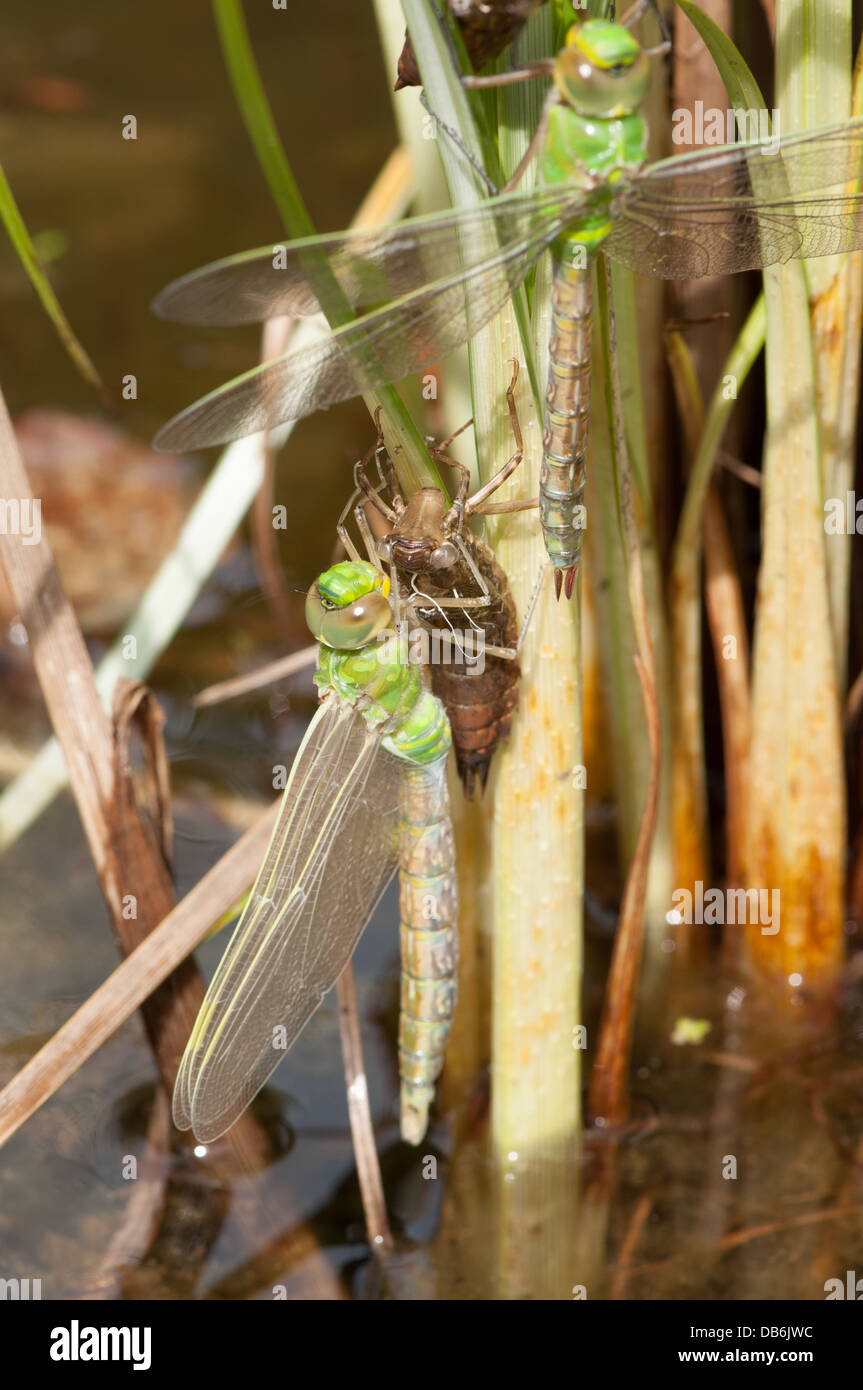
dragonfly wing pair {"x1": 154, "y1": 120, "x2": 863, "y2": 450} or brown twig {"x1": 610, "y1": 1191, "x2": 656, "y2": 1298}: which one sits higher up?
dragonfly wing pair {"x1": 154, "y1": 120, "x2": 863, "y2": 450}

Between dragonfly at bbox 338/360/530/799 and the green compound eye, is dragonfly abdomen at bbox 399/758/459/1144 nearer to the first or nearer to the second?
dragonfly at bbox 338/360/530/799

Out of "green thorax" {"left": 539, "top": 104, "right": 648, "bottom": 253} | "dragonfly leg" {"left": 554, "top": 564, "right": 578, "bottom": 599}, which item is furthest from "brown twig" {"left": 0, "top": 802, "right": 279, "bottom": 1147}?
"green thorax" {"left": 539, "top": 104, "right": 648, "bottom": 253}

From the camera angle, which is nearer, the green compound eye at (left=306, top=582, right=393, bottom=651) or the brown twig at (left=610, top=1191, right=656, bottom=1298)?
the green compound eye at (left=306, top=582, right=393, bottom=651)

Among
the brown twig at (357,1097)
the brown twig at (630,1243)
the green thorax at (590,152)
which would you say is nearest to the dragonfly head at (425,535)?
the green thorax at (590,152)

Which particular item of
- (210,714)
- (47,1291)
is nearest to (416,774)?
(47,1291)

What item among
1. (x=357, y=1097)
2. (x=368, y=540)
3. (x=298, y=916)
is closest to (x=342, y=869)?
(x=298, y=916)

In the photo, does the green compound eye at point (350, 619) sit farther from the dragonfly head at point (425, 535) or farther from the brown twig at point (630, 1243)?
the brown twig at point (630, 1243)

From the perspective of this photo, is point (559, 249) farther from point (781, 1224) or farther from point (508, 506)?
point (781, 1224)
